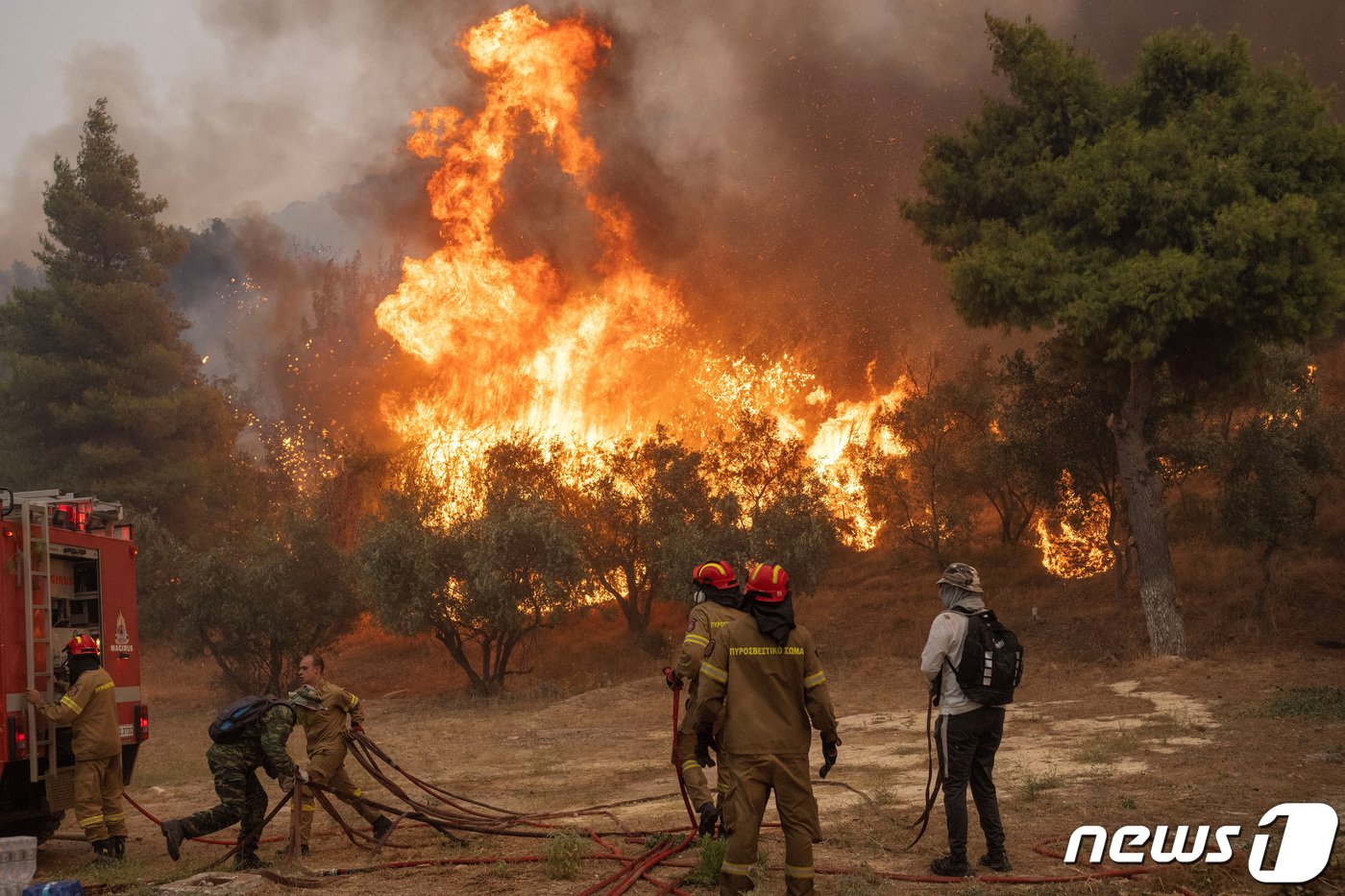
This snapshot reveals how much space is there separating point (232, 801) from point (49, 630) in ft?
8.77

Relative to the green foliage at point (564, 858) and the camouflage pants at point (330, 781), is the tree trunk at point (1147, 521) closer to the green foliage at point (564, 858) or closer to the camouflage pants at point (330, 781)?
the green foliage at point (564, 858)

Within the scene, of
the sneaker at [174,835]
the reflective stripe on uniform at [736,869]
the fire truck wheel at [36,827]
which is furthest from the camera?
the fire truck wheel at [36,827]

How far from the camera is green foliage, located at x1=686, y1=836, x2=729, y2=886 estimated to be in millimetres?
8867

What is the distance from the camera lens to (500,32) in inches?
2298

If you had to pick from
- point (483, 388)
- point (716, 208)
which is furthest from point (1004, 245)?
point (716, 208)

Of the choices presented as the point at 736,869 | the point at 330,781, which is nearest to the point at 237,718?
the point at 330,781

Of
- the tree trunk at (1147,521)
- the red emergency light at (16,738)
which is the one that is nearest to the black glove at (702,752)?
the red emergency light at (16,738)

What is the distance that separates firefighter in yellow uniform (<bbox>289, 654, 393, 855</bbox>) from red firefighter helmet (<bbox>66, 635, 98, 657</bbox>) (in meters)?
2.33

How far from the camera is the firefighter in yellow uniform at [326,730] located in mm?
10906

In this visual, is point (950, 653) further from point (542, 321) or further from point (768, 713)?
point (542, 321)

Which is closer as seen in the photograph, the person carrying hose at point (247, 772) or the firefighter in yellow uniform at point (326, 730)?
the person carrying hose at point (247, 772)

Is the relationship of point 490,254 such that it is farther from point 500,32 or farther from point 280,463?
point 280,463

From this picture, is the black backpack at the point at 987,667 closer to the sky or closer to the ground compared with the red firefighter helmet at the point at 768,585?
closer to the ground

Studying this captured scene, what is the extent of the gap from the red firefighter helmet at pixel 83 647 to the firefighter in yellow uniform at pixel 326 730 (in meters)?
2.33
